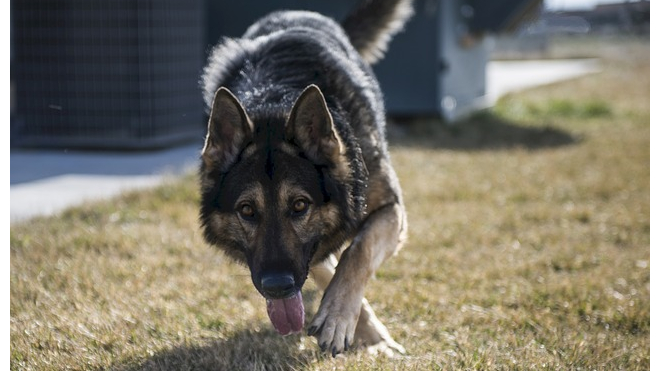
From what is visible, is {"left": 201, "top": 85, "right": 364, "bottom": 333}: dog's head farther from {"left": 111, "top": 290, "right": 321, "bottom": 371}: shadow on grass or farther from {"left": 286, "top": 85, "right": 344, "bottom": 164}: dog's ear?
{"left": 111, "top": 290, "right": 321, "bottom": 371}: shadow on grass

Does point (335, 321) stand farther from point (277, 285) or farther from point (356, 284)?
point (277, 285)

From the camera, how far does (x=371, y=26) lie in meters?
6.60

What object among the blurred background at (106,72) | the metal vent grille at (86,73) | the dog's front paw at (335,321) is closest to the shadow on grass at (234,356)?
the dog's front paw at (335,321)

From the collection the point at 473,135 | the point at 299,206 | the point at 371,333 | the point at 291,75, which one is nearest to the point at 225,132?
the point at 299,206

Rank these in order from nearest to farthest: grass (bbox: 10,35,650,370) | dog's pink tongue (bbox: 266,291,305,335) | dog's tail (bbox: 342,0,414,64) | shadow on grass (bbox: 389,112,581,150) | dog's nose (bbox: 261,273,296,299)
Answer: dog's nose (bbox: 261,273,296,299) < dog's pink tongue (bbox: 266,291,305,335) < grass (bbox: 10,35,650,370) < dog's tail (bbox: 342,0,414,64) < shadow on grass (bbox: 389,112,581,150)

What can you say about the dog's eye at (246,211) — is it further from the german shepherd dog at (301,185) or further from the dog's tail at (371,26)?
the dog's tail at (371,26)

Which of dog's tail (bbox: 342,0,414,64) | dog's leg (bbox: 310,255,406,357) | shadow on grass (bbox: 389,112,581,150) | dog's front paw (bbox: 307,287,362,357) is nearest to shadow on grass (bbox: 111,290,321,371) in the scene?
dog's front paw (bbox: 307,287,362,357)

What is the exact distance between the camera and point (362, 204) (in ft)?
13.1

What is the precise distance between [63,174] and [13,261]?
3.00 meters

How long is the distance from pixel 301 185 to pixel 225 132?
1.41ft

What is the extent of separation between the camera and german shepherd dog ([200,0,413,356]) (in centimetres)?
359

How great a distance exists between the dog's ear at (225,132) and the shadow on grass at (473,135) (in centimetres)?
744

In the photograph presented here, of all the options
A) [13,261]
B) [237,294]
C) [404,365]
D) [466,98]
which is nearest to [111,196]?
[13,261]

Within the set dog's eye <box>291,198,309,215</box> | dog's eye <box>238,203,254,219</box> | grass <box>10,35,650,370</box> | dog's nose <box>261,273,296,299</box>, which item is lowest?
grass <box>10,35,650,370</box>
